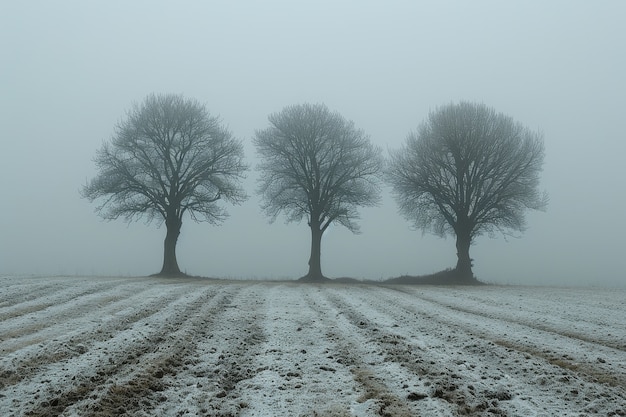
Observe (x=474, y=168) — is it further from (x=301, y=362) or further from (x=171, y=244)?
(x=301, y=362)

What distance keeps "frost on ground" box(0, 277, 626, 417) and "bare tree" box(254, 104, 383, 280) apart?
2381 cm

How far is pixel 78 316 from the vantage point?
38.5 feet

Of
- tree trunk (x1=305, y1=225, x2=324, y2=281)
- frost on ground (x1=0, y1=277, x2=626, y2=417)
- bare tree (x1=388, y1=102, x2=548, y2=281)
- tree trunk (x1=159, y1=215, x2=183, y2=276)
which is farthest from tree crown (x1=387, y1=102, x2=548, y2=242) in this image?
frost on ground (x1=0, y1=277, x2=626, y2=417)

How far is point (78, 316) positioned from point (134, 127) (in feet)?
86.8

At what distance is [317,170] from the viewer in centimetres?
3728

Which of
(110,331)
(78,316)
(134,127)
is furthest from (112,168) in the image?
(110,331)

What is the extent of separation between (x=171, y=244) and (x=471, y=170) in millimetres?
24251

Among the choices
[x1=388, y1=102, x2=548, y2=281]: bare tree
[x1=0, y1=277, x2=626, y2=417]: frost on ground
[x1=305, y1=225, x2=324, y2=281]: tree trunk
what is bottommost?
[x1=0, y1=277, x2=626, y2=417]: frost on ground

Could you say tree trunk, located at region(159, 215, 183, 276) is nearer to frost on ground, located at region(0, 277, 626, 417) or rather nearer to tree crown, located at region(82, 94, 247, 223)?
tree crown, located at region(82, 94, 247, 223)

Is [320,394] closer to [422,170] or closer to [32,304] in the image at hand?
[32,304]

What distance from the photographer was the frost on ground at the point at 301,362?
5.97 metres

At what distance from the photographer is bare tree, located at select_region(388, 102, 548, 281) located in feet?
115

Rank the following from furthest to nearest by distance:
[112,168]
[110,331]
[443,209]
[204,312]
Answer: [443,209] → [112,168] → [204,312] → [110,331]

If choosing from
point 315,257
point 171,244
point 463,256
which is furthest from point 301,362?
point 463,256
